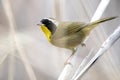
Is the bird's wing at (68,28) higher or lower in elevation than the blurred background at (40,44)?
lower

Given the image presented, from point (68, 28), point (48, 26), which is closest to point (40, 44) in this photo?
point (68, 28)

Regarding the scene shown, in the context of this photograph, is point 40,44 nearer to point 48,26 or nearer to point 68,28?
point 68,28

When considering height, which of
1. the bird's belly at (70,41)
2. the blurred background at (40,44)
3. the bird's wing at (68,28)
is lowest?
the bird's belly at (70,41)

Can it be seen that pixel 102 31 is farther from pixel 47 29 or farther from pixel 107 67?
pixel 47 29

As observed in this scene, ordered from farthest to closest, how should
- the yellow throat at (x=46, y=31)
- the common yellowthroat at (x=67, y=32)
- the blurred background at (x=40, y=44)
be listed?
the yellow throat at (x=46, y=31) < the common yellowthroat at (x=67, y=32) < the blurred background at (x=40, y=44)

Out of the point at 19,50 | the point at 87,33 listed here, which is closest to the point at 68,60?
the point at 87,33

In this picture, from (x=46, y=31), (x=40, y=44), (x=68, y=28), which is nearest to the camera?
(x=40, y=44)
